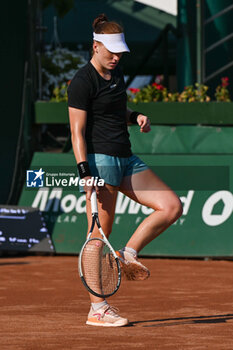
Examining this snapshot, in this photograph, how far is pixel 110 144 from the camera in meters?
6.45

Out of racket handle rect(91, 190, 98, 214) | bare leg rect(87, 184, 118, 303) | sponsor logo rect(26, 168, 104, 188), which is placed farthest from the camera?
sponsor logo rect(26, 168, 104, 188)

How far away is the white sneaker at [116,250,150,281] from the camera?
641 centimetres

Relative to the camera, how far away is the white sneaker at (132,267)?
252 inches

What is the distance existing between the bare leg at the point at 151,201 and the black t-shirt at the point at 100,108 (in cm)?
22

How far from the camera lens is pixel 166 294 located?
28.4 ft

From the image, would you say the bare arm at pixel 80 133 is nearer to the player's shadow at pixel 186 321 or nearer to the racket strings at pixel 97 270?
the racket strings at pixel 97 270

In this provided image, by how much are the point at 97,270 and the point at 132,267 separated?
246 mm

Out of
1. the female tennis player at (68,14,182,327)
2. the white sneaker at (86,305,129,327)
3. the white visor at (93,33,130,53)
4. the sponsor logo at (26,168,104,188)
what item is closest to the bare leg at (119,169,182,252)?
the female tennis player at (68,14,182,327)

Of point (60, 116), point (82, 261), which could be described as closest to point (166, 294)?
point (82, 261)

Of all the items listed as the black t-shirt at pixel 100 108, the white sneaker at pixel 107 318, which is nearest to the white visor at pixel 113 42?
the black t-shirt at pixel 100 108

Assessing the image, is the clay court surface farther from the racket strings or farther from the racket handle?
the racket handle

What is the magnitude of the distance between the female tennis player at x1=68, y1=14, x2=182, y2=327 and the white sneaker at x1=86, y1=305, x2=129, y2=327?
0.13 m

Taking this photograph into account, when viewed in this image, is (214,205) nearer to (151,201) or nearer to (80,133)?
(151,201)

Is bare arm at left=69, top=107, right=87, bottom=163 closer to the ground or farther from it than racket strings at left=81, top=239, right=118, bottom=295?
farther from it
